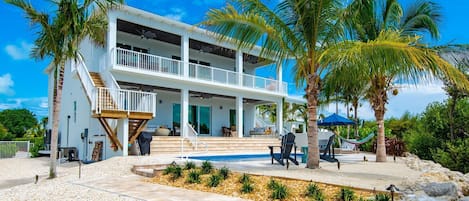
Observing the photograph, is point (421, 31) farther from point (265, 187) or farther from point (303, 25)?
point (265, 187)

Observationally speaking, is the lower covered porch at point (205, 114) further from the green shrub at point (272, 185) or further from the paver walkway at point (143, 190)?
the green shrub at point (272, 185)

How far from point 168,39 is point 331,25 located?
1248 cm

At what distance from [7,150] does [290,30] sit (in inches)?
730

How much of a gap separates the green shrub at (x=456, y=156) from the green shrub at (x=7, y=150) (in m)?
21.1

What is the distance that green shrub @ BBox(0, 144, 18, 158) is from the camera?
20.5 m

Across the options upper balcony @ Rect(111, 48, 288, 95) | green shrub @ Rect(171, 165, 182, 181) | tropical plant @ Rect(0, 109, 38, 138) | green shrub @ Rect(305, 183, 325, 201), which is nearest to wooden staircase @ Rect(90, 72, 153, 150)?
upper balcony @ Rect(111, 48, 288, 95)

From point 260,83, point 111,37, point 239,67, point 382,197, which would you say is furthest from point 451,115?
point 111,37

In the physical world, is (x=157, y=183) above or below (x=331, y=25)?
below

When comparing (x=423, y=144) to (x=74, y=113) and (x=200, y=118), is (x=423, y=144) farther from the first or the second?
(x=74, y=113)

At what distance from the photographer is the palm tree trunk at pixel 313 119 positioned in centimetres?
971

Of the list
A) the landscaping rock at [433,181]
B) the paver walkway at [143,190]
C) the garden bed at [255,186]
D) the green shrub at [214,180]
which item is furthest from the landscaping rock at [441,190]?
the green shrub at [214,180]

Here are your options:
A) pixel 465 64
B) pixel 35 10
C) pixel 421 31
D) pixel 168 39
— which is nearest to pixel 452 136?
pixel 465 64

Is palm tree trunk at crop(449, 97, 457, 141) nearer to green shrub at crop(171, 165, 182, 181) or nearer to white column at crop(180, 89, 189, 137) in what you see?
green shrub at crop(171, 165, 182, 181)

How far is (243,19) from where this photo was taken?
8.90 m
